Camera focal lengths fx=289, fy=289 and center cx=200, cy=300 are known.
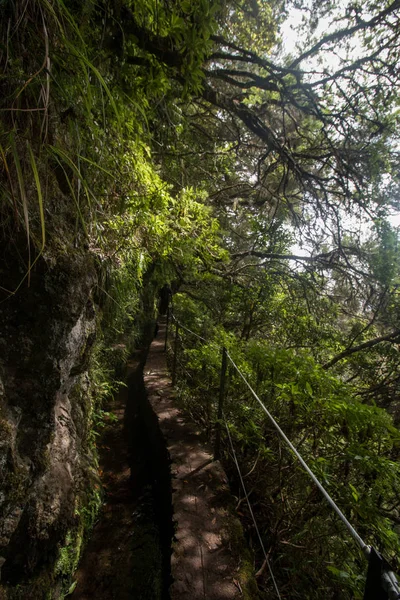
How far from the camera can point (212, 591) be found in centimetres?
201

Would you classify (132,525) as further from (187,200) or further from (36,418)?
(187,200)

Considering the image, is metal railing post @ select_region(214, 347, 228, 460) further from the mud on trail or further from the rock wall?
the rock wall

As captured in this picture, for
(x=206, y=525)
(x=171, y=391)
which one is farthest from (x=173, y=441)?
(x=171, y=391)

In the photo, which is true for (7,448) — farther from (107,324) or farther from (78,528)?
(107,324)

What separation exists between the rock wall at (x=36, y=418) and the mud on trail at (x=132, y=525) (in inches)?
21.9

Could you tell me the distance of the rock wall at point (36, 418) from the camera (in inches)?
65.2

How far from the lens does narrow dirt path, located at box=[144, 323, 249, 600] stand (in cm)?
205

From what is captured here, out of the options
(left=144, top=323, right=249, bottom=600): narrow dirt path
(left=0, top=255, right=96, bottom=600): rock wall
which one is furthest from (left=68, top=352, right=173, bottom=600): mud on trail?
(left=0, top=255, right=96, bottom=600): rock wall

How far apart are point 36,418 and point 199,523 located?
5.68 feet

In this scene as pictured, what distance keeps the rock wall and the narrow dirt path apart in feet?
3.06

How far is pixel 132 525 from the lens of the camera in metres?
3.10

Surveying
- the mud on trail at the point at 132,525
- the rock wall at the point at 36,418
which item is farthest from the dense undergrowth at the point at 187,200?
the mud on trail at the point at 132,525

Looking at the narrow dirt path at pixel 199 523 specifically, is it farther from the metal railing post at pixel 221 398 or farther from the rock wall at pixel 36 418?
the rock wall at pixel 36 418

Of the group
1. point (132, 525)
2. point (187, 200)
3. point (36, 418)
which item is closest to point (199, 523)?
point (132, 525)
